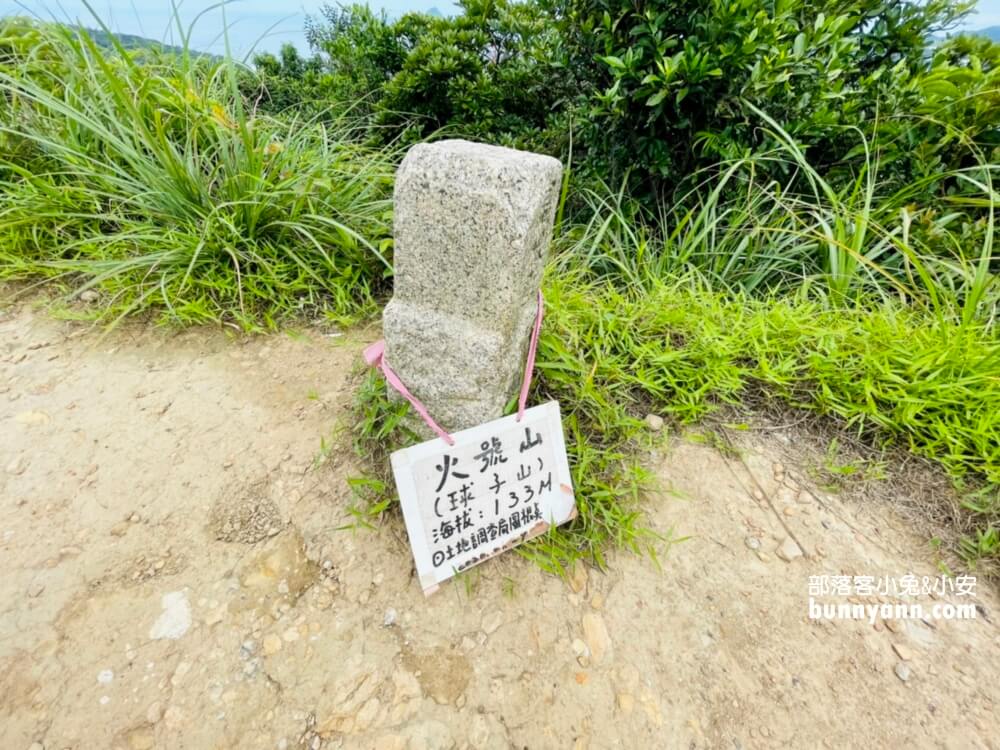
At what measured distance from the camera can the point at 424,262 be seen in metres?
1.07

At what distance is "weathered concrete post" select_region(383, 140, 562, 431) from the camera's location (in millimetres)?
966

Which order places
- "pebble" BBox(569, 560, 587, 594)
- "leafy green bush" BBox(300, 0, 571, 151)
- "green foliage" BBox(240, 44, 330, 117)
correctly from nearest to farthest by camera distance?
"pebble" BBox(569, 560, 587, 594), "leafy green bush" BBox(300, 0, 571, 151), "green foliage" BBox(240, 44, 330, 117)

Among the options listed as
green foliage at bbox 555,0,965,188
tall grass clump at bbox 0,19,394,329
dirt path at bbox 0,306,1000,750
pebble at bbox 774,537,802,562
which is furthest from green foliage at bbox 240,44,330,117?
pebble at bbox 774,537,802,562

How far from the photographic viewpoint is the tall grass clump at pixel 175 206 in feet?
6.14

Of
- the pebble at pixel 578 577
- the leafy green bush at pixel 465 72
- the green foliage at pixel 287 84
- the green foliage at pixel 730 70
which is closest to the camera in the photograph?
the pebble at pixel 578 577

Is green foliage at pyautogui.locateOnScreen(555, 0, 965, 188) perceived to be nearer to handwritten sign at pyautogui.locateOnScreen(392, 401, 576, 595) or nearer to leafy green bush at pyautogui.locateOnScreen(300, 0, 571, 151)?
leafy green bush at pyautogui.locateOnScreen(300, 0, 571, 151)

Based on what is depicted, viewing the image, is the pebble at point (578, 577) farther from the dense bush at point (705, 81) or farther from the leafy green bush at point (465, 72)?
the leafy green bush at point (465, 72)

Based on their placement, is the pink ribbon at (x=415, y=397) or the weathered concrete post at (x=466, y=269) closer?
the weathered concrete post at (x=466, y=269)

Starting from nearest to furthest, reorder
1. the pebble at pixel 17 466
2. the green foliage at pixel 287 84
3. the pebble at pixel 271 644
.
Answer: the pebble at pixel 271 644, the pebble at pixel 17 466, the green foliage at pixel 287 84

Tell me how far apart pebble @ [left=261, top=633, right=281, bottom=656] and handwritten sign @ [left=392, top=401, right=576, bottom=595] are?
341 mm

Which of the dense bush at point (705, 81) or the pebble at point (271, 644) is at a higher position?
the dense bush at point (705, 81)

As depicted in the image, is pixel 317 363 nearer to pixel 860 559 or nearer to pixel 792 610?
pixel 792 610

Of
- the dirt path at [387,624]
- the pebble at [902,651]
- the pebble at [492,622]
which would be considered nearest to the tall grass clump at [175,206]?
the dirt path at [387,624]

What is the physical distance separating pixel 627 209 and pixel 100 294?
232cm
